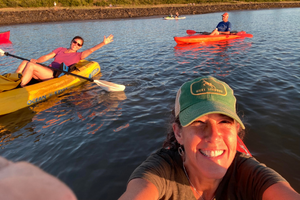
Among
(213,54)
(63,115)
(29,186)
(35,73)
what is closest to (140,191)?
(29,186)

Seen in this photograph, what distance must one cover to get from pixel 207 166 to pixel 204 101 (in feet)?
1.60

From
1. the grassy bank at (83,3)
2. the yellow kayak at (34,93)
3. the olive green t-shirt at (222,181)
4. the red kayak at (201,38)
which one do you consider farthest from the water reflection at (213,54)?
the grassy bank at (83,3)

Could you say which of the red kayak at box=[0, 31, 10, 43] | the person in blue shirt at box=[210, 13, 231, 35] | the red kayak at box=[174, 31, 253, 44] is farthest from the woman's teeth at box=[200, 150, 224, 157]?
the red kayak at box=[0, 31, 10, 43]

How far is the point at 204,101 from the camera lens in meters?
1.45

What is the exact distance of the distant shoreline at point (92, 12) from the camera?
35.7 m

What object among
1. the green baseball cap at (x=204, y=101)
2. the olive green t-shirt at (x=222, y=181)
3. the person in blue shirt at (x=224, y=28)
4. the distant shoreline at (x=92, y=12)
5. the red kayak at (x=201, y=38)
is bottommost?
the olive green t-shirt at (x=222, y=181)

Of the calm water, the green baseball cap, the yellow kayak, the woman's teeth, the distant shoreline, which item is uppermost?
the distant shoreline

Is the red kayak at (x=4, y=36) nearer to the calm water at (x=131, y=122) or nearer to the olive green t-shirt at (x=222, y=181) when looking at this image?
the calm water at (x=131, y=122)

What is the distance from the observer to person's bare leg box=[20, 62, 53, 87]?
636 cm

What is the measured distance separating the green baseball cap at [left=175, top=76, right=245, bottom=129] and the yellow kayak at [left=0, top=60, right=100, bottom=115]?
5.91 m

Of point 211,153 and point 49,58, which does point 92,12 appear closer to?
point 49,58

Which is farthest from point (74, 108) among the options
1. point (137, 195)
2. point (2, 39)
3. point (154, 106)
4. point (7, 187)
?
point (2, 39)

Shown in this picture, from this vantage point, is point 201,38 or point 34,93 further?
point 201,38

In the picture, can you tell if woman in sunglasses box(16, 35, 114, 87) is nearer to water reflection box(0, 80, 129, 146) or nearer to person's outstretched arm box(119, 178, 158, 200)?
water reflection box(0, 80, 129, 146)
